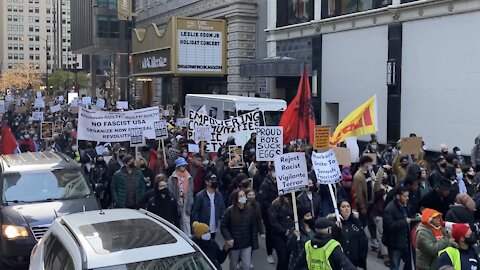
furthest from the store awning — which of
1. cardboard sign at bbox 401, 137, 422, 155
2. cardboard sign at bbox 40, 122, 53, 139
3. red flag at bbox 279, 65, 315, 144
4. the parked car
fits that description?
the parked car

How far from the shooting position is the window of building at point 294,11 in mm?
29250

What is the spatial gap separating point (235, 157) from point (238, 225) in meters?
4.72

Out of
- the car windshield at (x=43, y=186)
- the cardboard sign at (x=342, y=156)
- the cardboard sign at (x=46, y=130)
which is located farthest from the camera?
the cardboard sign at (x=46, y=130)

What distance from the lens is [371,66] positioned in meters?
25.0

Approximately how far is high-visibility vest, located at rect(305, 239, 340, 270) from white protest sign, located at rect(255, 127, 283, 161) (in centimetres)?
514

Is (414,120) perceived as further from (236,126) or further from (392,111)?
(236,126)

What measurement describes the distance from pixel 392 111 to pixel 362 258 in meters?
16.8

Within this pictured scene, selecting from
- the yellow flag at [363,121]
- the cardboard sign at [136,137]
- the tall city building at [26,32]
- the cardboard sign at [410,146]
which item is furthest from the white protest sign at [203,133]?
the tall city building at [26,32]

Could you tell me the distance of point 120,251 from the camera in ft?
17.2

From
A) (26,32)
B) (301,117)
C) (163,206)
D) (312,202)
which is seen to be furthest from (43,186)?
(26,32)

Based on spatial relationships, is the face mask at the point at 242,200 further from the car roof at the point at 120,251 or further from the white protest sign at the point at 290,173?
the car roof at the point at 120,251

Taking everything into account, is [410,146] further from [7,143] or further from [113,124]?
[7,143]

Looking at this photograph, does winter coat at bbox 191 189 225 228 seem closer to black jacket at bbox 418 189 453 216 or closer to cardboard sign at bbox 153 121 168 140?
black jacket at bbox 418 189 453 216

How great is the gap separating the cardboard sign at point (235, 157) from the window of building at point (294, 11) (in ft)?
55.9
